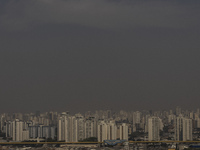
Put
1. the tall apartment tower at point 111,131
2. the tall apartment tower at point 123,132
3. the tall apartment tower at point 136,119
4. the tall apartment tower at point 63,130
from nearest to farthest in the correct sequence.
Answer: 1. the tall apartment tower at point 111,131
2. the tall apartment tower at point 123,132
3. the tall apartment tower at point 63,130
4. the tall apartment tower at point 136,119

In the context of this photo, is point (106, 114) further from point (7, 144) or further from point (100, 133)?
point (7, 144)

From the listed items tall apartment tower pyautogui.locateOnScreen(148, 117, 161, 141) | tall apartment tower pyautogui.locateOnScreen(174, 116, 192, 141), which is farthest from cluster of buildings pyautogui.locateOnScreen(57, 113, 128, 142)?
tall apartment tower pyautogui.locateOnScreen(174, 116, 192, 141)

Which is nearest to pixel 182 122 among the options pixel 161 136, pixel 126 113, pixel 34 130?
pixel 161 136

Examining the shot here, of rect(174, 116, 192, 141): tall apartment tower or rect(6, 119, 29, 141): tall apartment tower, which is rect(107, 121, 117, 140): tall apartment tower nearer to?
rect(174, 116, 192, 141): tall apartment tower

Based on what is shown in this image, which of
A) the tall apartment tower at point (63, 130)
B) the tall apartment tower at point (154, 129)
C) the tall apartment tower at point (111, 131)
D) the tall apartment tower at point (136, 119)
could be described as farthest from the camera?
the tall apartment tower at point (136, 119)

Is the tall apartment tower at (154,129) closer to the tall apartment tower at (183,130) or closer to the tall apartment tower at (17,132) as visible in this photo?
the tall apartment tower at (183,130)

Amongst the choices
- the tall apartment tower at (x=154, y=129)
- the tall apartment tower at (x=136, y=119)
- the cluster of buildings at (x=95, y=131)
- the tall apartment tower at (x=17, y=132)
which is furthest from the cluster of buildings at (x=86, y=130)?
the tall apartment tower at (x=136, y=119)

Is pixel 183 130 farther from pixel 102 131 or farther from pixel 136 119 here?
pixel 136 119

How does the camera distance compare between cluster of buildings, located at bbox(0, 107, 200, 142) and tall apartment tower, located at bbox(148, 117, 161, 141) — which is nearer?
cluster of buildings, located at bbox(0, 107, 200, 142)

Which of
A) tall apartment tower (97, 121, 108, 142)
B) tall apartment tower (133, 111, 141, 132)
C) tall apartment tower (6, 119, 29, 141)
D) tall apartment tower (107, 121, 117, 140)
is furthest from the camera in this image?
tall apartment tower (133, 111, 141, 132)
